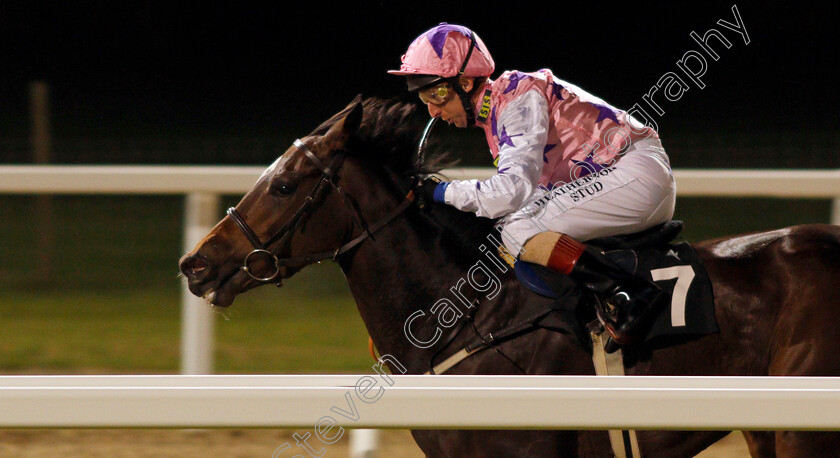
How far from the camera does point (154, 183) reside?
377 cm

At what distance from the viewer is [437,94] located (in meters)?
2.54

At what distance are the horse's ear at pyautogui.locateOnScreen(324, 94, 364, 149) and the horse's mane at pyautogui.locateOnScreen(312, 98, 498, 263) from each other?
3 cm

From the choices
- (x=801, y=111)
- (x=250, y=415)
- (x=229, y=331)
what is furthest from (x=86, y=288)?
(x=801, y=111)

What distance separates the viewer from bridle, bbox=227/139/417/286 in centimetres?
248

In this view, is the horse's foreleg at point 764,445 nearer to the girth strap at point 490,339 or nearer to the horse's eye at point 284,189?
the girth strap at point 490,339

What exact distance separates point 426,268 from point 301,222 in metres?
0.36

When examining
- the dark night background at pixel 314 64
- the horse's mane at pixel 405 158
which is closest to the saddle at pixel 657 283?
the horse's mane at pixel 405 158

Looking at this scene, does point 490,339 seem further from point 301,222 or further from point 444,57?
point 444,57

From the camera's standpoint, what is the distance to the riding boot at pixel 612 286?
224 cm

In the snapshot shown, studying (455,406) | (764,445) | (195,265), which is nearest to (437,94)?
(195,265)

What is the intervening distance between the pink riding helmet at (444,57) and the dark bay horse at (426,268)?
0.17 meters

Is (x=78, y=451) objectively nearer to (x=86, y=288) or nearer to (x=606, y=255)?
(x=606, y=255)

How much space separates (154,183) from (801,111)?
13.8 metres

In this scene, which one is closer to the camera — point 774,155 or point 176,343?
point 176,343
